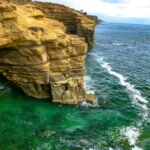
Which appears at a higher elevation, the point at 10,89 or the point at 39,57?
the point at 39,57

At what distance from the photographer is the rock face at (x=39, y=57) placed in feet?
111

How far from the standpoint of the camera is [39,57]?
35812 millimetres

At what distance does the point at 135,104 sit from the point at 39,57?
591 inches

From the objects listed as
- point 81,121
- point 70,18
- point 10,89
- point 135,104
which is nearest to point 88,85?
point 135,104

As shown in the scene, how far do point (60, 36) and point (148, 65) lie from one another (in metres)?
36.3

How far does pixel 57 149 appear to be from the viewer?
28.0m

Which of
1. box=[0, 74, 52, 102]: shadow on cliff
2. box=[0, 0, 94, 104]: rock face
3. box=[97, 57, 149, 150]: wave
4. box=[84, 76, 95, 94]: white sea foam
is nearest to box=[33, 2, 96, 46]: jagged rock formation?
box=[97, 57, 149, 150]: wave

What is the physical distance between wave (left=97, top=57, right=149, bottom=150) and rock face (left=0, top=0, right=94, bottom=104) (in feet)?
26.6

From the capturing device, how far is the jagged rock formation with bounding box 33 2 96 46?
257 ft

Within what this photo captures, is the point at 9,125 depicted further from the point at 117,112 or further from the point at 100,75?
the point at 100,75

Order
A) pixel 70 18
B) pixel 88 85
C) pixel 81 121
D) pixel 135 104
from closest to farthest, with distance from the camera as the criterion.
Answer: pixel 81 121, pixel 135 104, pixel 88 85, pixel 70 18

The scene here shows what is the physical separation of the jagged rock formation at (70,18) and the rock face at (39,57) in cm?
3832

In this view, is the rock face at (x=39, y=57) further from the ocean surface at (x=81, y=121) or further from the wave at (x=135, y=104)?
the wave at (x=135, y=104)

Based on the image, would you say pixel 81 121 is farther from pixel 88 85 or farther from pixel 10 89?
pixel 88 85
